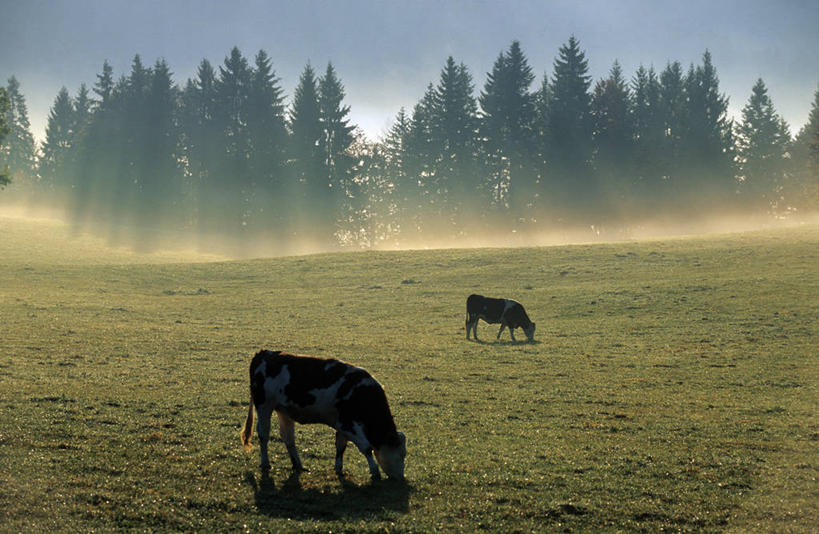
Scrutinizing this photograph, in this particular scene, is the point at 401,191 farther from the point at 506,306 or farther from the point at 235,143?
the point at 506,306

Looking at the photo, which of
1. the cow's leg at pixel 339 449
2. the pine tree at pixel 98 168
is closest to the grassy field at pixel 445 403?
the cow's leg at pixel 339 449

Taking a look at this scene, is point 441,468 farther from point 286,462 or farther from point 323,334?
point 323,334

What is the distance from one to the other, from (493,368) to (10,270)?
37165mm

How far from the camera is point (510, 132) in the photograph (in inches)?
3501

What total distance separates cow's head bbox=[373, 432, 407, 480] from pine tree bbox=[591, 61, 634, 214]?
80.3m

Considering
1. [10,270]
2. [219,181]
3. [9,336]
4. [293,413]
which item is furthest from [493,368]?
[219,181]

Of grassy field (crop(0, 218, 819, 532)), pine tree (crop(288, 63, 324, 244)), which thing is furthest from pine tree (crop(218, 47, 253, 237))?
grassy field (crop(0, 218, 819, 532))

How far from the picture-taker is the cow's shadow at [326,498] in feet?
29.3

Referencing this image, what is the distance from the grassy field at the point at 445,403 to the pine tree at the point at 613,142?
44.0m

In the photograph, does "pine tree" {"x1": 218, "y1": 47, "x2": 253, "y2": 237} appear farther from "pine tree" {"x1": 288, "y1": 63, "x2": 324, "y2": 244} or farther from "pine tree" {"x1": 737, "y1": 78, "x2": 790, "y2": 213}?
"pine tree" {"x1": 737, "y1": 78, "x2": 790, "y2": 213}

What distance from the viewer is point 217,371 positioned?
19.9 metres

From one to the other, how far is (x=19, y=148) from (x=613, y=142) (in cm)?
11259

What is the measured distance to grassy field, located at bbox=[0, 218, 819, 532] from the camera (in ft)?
30.3

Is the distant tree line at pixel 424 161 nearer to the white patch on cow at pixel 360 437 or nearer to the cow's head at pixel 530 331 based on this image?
the cow's head at pixel 530 331
